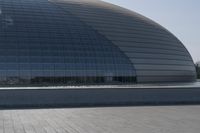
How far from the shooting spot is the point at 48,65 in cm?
4575

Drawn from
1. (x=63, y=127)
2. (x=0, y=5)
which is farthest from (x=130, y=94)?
(x=0, y=5)

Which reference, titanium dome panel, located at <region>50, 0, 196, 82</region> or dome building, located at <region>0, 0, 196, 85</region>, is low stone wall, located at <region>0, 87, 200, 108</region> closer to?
dome building, located at <region>0, 0, 196, 85</region>

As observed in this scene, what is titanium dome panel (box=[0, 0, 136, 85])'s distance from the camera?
44.8m

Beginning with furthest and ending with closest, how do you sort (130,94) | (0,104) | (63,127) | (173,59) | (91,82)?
1. (173,59)
2. (91,82)
3. (130,94)
4. (0,104)
5. (63,127)

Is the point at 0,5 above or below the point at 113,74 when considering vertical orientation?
above

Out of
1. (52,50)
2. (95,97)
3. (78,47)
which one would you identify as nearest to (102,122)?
(95,97)

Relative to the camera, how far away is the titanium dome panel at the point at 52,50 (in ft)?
147

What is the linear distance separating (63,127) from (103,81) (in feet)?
99.1

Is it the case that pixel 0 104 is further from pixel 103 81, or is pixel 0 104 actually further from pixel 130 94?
pixel 103 81

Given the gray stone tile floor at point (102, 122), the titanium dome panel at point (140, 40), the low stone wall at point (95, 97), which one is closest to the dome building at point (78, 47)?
the titanium dome panel at point (140, 40)

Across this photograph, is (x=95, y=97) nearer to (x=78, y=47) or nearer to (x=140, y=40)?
(x=78, y=47)

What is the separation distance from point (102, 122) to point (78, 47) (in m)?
30.0

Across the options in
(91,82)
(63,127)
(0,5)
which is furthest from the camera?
(0,5)

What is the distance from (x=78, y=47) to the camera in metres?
48.9
